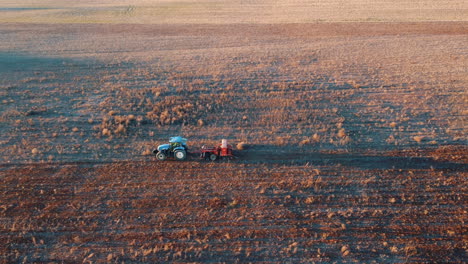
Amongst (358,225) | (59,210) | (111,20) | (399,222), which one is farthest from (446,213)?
(111,20)

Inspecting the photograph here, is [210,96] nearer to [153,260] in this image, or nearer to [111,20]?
[153,260]

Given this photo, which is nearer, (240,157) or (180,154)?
(180,154)

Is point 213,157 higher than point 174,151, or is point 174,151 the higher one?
point 174,151

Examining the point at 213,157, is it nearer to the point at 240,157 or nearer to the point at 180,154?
the point at 240,157

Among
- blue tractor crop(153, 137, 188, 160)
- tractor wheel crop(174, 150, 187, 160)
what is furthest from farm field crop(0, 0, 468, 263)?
blue tractor crop(153, 137, 188, 160)

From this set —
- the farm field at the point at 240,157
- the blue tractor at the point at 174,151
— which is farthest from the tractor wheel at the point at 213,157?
the blue tractor at the point at 174,151

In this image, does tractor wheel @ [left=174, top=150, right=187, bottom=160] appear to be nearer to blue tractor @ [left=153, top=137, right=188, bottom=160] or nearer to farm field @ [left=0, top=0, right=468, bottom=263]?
blue tractor @ [left=153, top=137, right=188, bottom=160]

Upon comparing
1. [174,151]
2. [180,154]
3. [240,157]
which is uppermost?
[174,151]

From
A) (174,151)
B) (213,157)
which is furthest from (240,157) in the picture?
(174,151)
